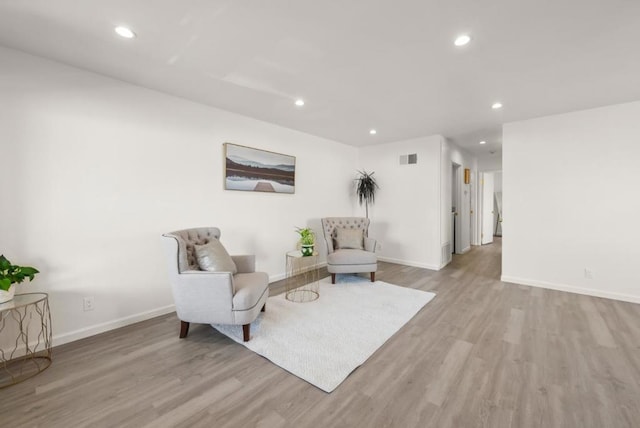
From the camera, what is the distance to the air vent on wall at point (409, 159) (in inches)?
196

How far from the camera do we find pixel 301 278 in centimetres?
421

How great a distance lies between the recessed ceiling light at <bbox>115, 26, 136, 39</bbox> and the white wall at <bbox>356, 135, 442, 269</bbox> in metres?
4.43

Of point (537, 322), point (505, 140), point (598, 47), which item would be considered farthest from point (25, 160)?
point (505, 140)

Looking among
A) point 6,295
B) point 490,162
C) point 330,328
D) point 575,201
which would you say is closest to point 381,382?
point 330,328

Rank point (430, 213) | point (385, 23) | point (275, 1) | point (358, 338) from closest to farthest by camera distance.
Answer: point (275, 1), point (385, 23), point (358, 338), point (430, 213)

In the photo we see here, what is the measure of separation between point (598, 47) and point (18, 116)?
4713mm

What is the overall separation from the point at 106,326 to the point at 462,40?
4017mm

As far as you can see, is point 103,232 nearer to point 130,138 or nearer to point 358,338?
point 130,138

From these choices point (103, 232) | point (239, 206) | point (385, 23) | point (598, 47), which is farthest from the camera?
point (239, 206)

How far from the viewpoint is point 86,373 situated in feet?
6.26

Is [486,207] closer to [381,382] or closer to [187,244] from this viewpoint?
[381,382]

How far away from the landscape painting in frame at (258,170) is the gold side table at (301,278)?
116cm

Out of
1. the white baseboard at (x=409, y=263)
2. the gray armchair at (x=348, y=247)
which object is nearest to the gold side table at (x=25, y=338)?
the gray armchair at (x=348, y=247)

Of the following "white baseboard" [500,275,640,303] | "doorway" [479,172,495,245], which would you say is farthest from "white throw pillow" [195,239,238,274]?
"doorway" [479,172,495,245]
